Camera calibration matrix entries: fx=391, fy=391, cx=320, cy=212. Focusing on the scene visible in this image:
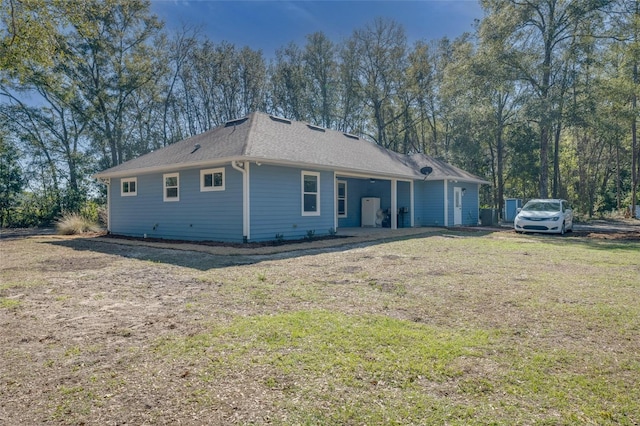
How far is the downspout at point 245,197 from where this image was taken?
1103 cm

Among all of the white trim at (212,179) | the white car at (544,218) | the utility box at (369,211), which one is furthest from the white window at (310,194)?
the white car at (544,218)

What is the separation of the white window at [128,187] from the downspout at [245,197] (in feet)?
20.3

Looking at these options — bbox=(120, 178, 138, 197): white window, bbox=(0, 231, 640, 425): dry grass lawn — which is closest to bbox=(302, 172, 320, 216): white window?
bbox=(0, 231, 640, 425): dry grass lawn

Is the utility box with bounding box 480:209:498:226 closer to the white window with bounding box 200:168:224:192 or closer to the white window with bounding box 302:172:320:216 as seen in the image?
the white window with bounding box 302:172:320:216

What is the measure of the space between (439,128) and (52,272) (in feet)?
109

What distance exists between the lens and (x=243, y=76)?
29.7 m

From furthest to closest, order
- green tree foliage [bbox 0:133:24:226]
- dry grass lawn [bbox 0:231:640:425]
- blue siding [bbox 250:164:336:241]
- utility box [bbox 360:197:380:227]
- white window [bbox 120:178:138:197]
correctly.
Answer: green tree foliage [bbox 0:133:24:226]
utility box [bbox 360:197:380:227]
white window [bbox 120:178:138:197]
blue siding [bbox 250:164:336:241]
dry grass lawn [bbox 0:231:640:425]

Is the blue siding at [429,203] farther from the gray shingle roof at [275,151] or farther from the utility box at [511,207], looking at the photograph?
the utility box at [511,207]

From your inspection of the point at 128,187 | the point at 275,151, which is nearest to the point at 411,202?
the point at 275,151

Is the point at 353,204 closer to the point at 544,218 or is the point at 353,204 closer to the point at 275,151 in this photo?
the point at 275,151

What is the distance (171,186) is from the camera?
13.5m

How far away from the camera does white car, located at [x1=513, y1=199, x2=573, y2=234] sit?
1484cm

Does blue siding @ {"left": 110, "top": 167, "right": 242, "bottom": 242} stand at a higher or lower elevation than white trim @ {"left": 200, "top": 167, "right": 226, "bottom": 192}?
lower

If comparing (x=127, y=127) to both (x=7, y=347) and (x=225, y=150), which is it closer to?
(x=225, y=150)
